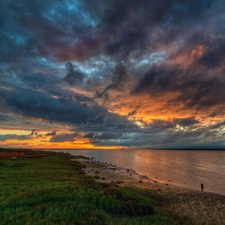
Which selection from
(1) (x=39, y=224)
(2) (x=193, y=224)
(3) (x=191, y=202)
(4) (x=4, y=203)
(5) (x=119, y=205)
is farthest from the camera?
(3) (x=191, y=202)

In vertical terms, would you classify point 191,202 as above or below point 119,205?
below

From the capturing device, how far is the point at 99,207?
52.7 feet

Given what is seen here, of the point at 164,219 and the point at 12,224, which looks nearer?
the point at 12,224

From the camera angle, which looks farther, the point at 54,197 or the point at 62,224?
the point at 54,197

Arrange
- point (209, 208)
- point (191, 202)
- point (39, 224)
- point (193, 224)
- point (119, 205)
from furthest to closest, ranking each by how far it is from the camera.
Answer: point (191, 202) → point (209, 208) → point (193, 224) → point (119, 205) → point (39, 224)

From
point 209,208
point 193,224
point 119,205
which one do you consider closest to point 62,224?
point 119,205

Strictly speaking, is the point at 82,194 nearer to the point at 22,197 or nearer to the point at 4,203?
the point at 22,197

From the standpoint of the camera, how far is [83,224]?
12.1 meters

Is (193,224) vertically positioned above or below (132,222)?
below

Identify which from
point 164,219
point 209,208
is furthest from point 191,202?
point 164,219

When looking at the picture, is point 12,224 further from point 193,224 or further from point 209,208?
point 209,208

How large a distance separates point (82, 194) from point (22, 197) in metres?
5.29

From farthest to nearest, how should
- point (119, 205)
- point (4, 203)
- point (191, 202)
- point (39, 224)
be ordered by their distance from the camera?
point (191, 202) < point (119, 205) < point (4, 203) < point (39, 224)

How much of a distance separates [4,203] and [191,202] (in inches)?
951
